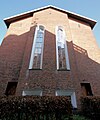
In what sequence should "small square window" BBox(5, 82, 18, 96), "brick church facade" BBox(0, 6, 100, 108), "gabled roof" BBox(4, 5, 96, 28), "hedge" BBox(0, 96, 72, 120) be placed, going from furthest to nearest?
"gabled roof" BBox(4, 5, 96, 28)
"small square window" BBox(5, 82, 18, 96)
"brick church facade" BBox(0, 6, 100, 108)
"hedge" BBox(0, 96, 72, 120)

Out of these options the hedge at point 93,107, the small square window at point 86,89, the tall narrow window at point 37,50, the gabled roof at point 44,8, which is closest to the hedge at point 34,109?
the hedge at point 93,107

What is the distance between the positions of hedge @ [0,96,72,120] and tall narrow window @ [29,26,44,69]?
498cm

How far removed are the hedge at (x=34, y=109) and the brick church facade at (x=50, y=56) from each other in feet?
11.2

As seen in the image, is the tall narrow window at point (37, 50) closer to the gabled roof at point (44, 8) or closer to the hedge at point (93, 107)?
the gabled roof at point (44, 8)

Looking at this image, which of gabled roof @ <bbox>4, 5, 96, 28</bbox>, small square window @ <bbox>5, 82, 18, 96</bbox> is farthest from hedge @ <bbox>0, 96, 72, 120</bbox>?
gabled roof @ <bbox>4, 5, 96, 28</bbox>

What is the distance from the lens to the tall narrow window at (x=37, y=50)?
11.5 meters

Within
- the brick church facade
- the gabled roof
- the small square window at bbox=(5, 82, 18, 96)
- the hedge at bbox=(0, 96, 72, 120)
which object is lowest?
the hedge at bbox=(0, 96, 72, 120)

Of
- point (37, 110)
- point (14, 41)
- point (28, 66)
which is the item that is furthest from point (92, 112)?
point (14, 41)

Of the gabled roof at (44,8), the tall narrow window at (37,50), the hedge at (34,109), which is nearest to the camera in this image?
the hedge at (34,109)

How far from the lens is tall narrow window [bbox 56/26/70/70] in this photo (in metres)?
11.5

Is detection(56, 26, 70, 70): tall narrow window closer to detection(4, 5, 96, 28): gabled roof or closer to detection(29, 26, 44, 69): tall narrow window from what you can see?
detection(29, 26, 44, 69): tall narrow window

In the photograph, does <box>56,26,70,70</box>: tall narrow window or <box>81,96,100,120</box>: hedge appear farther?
<box>56,26,70,70</box>: tall narrow window

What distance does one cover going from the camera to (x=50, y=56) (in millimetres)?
11734

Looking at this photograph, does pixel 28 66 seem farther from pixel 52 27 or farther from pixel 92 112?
pixel 92 112
